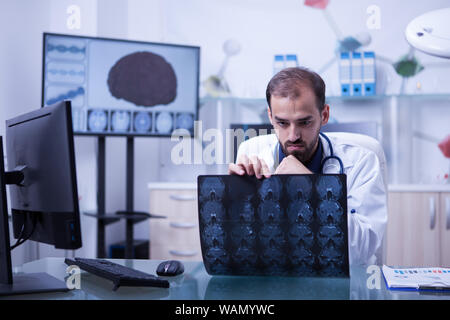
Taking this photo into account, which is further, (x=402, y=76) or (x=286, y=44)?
(x=286, y=44)

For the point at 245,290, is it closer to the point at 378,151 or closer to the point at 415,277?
the point at 415,277

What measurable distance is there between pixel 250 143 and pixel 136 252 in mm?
1812

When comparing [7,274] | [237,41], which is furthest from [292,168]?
[237,41]

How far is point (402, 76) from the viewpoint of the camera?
10.6 ft

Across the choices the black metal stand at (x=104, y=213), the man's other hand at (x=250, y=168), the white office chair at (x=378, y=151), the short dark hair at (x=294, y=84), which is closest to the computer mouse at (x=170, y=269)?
the man's other hand at (x=250, y=168)

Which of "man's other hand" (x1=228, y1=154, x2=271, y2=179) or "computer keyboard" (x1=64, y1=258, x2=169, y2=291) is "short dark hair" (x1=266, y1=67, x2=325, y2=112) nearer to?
"man's other hand" (x1=228, y1=154, x2=271, y2=179)

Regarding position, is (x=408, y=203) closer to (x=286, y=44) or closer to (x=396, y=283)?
(x=286, y=44)

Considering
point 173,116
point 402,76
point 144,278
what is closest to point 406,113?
point 402,76

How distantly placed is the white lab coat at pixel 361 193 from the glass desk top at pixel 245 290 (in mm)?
151

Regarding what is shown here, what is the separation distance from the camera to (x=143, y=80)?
2.76m

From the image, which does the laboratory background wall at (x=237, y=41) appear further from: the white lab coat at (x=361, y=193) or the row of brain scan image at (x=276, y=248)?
the row of brain scan image at (x=276, y=248)

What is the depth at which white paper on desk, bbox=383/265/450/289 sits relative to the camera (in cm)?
90

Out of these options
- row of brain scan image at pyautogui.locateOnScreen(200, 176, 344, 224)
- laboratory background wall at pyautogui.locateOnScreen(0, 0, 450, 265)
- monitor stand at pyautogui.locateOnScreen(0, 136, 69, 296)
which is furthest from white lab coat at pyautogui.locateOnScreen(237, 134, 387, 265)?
laboratory background wall at pyautogui.locateOnScreen(0, 0, 450, 265)

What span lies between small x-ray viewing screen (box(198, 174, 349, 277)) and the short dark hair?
53 centimetres
